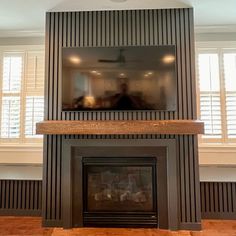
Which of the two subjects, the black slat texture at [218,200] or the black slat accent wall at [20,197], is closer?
the black slat texture at [218,200]

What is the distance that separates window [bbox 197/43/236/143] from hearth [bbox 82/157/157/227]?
130 cm

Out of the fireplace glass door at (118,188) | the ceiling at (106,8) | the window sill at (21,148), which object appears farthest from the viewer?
the window sill at (21,148)

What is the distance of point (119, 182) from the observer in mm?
3582

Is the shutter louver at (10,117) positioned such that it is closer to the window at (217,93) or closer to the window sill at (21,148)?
the window sill at (21,148)

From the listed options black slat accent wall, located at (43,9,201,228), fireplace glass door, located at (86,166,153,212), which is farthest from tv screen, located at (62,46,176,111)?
fireplace glass door, located at (86,166,153,212)

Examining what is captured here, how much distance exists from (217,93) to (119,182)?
2175mm

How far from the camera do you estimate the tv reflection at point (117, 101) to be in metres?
3.49

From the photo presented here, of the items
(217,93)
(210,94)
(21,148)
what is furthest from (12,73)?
(217,93)

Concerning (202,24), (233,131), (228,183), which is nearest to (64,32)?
(202,24)

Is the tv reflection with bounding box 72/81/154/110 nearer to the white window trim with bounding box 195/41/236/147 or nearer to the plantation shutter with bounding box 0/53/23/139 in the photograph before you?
the white window trim with bounding box 195/41/236/147

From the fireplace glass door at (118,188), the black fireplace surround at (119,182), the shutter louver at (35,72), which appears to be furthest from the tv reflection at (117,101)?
the shutter louver at (35,72)

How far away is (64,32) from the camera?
12.1ft

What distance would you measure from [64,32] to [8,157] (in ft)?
7.36

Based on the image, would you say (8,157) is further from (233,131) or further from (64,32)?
(233,131)
